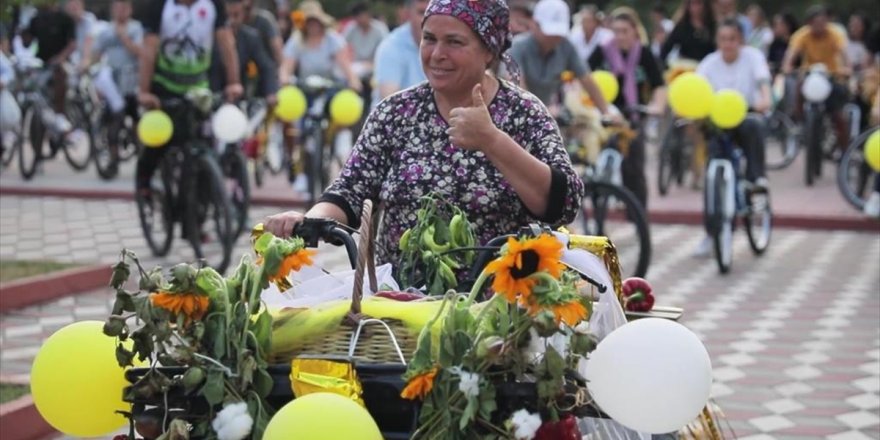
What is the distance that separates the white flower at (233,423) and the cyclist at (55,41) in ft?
55.8

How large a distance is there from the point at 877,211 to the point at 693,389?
1142 cm

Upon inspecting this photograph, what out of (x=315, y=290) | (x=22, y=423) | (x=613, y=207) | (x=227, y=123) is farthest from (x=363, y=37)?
(x=315, y=290)

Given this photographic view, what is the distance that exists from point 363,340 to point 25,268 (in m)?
7.32

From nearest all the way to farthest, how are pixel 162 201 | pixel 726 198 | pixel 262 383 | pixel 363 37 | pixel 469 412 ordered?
1. pixel 469 412
2. pixel 262 383
3. pixel 162 201
4. pixel 726 198
5. pixel 363 37

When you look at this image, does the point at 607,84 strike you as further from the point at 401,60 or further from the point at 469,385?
the point at 469,385

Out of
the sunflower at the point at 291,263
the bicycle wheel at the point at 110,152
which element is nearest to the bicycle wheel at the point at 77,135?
the bicycle wheel at the point at 110,152

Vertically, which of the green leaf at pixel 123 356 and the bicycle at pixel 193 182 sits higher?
the green leaf at pixel 123 356

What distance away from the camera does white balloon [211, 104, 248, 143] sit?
11336 millimetres

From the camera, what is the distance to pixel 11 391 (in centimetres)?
691

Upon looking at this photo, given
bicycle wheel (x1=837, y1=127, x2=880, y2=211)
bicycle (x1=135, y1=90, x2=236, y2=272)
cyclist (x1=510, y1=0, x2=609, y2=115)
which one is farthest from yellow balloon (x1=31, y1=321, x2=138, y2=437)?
bicycle wheel (x1=837, y1=127, x2=880, y2=211)

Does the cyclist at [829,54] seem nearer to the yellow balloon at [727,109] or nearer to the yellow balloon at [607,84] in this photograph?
the yellow balloon at [607,84]

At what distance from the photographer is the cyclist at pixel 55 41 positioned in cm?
2030

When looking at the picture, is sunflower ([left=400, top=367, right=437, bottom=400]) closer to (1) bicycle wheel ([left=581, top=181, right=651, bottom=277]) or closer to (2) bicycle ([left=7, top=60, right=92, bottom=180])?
(1) bicycle wheel ([left=581, top=181, right=651, bottom=277])

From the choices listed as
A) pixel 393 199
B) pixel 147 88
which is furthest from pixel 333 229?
pixel 147 88
